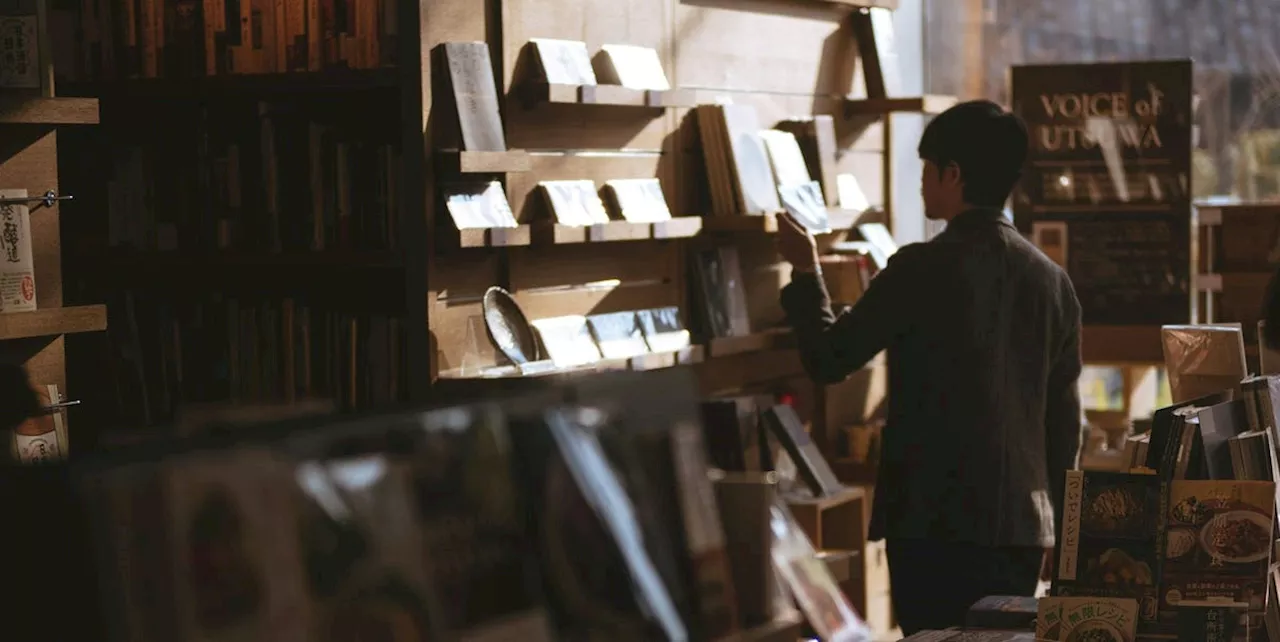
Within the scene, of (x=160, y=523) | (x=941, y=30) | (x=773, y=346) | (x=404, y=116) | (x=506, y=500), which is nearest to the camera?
(x=160, y=523)

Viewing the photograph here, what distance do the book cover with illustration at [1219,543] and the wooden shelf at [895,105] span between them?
340 centimetres

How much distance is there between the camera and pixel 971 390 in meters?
3.40

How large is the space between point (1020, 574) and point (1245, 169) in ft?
10.6

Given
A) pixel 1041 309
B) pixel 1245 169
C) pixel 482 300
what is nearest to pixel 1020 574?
pixel 1041 309

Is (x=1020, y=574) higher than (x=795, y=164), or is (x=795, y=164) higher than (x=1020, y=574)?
(x=795, y=164)

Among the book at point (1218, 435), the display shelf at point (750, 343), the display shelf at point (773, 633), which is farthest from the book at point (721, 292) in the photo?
the display shelf at point (773, 633)

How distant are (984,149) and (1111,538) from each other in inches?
57.6

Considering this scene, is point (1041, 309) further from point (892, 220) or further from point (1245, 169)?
point (1245, 169)

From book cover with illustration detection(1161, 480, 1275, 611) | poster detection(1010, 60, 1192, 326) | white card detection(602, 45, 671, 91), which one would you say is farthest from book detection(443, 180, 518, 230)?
poster detection(1010, 60, 1192, 326)

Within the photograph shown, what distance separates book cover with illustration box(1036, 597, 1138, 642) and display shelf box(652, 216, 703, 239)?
2.20m

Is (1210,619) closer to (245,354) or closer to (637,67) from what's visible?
(637,67)

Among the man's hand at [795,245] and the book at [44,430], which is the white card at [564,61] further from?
the book at [44,430]

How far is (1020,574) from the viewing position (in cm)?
341

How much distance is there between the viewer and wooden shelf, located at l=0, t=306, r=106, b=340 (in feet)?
10.4
